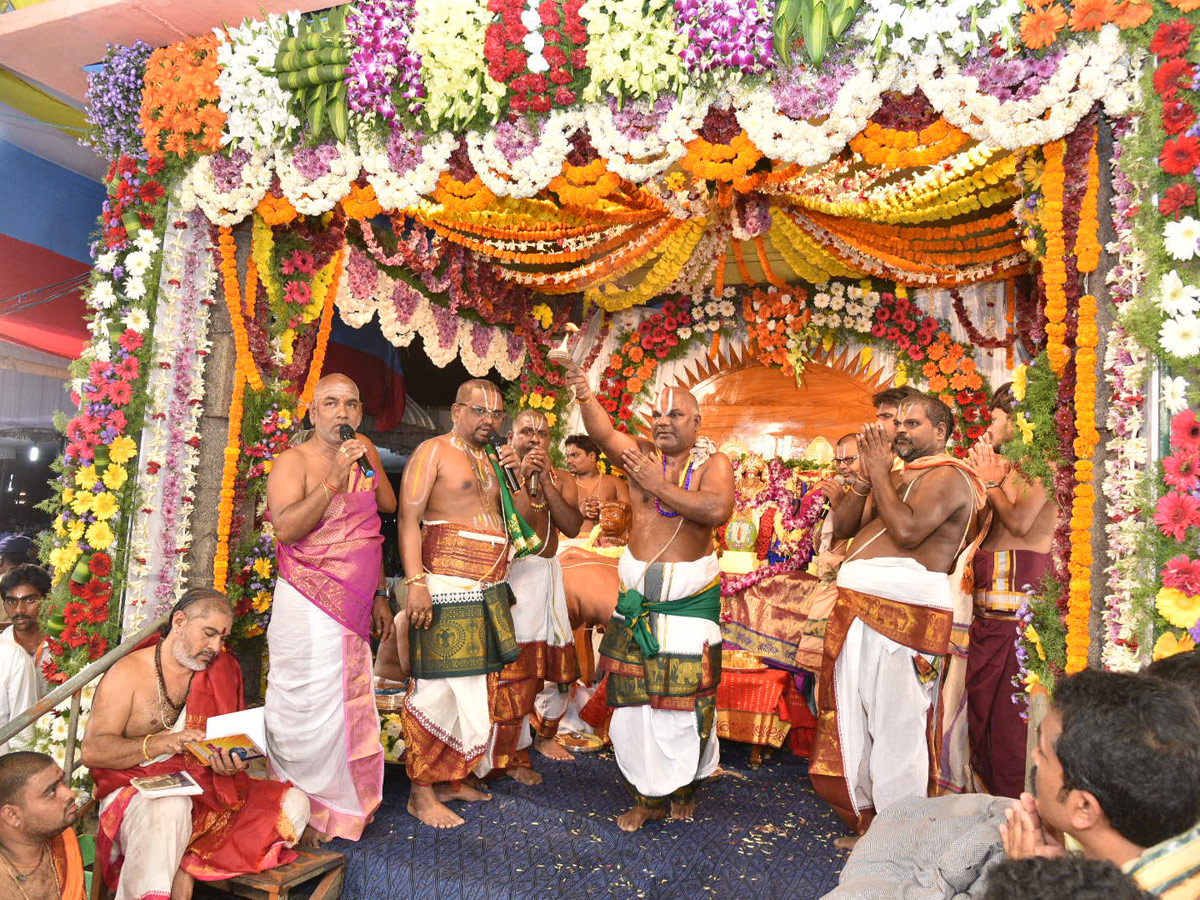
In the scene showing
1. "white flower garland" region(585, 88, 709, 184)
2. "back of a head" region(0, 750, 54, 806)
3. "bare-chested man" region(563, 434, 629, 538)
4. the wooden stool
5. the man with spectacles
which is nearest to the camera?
"back of a head" region(0, 750, 54, 806)

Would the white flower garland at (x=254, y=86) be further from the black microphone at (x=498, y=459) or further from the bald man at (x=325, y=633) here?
the black microphone at (x=498, y=459)

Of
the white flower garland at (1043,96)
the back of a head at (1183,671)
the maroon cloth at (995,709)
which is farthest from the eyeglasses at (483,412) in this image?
the back of a head at (1183,671)

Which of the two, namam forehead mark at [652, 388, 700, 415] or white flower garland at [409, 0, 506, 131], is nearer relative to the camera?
white flower garland at [409, 0, 506, 131]

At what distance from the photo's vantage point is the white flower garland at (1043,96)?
3.26 meters

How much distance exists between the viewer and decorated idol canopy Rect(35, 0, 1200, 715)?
3236 mm

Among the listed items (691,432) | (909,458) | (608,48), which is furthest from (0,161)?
(909,458)

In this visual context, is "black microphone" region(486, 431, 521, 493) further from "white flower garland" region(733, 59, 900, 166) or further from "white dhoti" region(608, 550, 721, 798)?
"white flower garland" region(733, 59, 900, 166)

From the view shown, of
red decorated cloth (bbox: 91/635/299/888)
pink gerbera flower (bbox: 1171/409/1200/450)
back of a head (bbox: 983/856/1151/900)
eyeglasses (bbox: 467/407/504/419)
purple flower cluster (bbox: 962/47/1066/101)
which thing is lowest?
red decorated cloth (bbox: 91/635/299/888)

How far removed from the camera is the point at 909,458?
14.4 feet

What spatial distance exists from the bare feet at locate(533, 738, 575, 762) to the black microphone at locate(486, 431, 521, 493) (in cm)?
160

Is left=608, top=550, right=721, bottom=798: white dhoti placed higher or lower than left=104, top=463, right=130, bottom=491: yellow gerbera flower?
lower

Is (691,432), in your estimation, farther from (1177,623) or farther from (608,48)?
(1177,623)

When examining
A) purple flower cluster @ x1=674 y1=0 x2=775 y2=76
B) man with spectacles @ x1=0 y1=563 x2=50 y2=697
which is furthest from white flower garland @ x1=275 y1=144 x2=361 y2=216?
man with spectacles @ x1=0 y1=563 x2=50 y2=697

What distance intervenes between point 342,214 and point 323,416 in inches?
62.7
